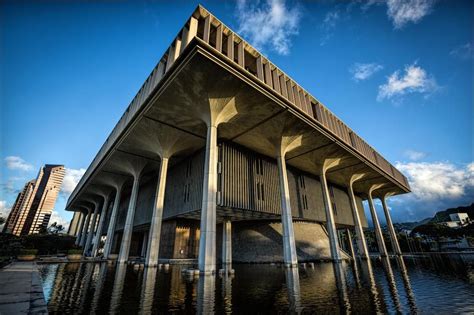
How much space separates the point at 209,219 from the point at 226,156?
8.45 meters

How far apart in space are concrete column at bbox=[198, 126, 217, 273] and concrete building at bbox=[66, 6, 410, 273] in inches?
2.4

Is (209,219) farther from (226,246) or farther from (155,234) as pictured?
(226,246)

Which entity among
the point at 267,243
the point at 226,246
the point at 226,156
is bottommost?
the point at 226,246

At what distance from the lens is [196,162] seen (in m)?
23.2

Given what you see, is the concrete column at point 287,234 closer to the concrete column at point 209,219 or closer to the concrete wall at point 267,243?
the concrete wall at point 267,243

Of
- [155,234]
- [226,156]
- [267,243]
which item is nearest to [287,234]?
[267,243]

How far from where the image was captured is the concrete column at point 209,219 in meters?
12.6

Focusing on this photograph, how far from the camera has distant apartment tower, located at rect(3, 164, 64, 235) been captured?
8611cm

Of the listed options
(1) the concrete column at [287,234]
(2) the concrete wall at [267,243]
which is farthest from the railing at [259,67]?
(2) the concrete wall at [267,243]

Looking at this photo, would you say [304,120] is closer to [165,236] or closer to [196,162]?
[196,162]

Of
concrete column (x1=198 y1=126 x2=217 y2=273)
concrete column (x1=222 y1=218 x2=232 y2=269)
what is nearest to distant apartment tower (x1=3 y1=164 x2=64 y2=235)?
concrete column (x1=222 y1=218 x2=232 y2=269)

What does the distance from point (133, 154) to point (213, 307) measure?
73.7ft

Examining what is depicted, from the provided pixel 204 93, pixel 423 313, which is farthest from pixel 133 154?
pixel 423 313

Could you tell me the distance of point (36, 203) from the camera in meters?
97.9
